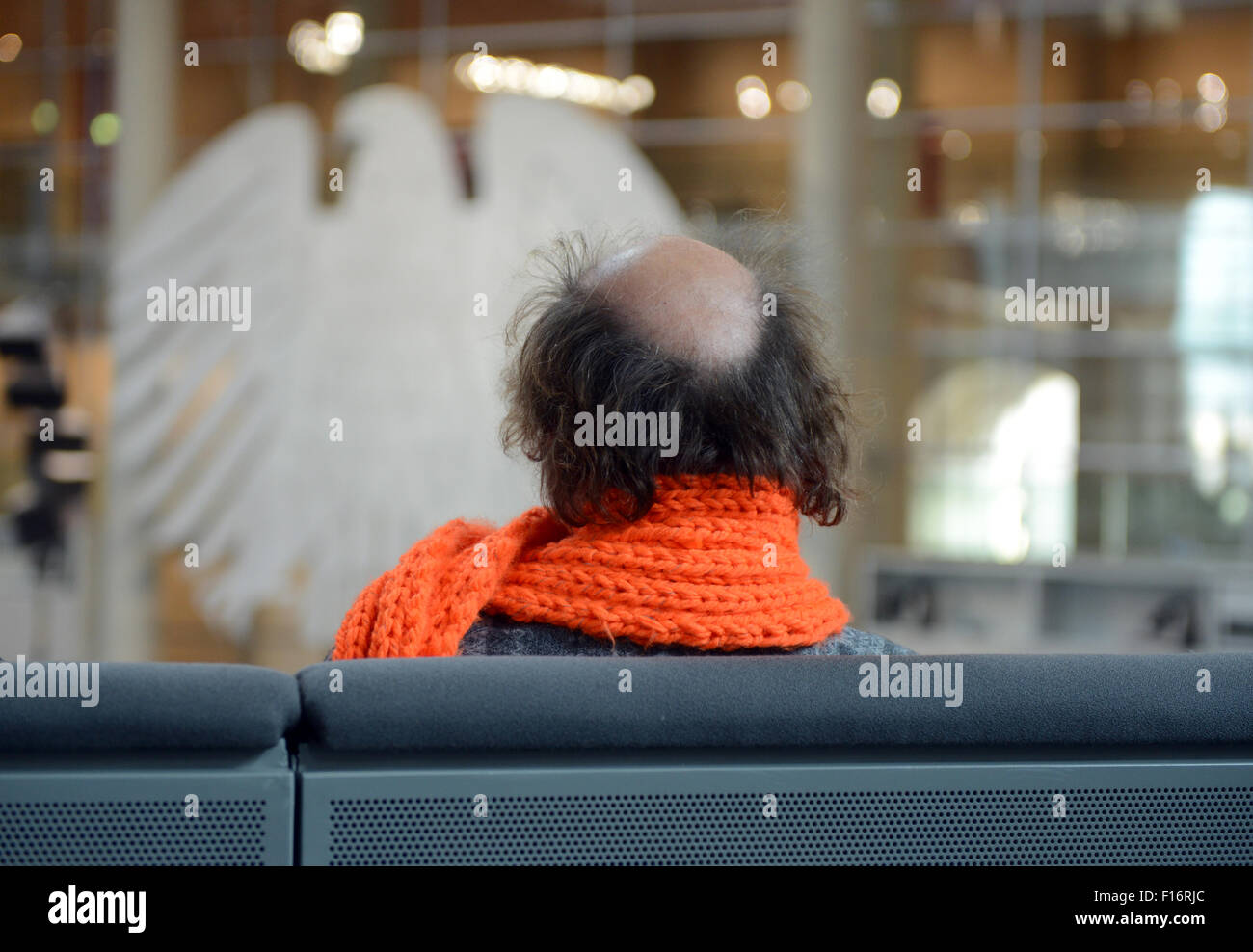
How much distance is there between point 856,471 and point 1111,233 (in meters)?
8.89

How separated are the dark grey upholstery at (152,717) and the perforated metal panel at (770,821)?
96 millimetres

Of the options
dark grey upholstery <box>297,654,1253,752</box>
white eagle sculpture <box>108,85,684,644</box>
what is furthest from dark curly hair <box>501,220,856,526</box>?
white eagle sculpture <box>108,85,684,644</box>

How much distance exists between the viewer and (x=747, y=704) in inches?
56.6

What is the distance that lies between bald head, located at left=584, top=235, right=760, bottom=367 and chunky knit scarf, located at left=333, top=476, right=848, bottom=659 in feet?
0.53

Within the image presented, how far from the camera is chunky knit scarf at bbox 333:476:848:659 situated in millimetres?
1653

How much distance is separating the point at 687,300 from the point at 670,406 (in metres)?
0.13

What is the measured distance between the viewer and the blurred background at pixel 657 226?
350 inches
